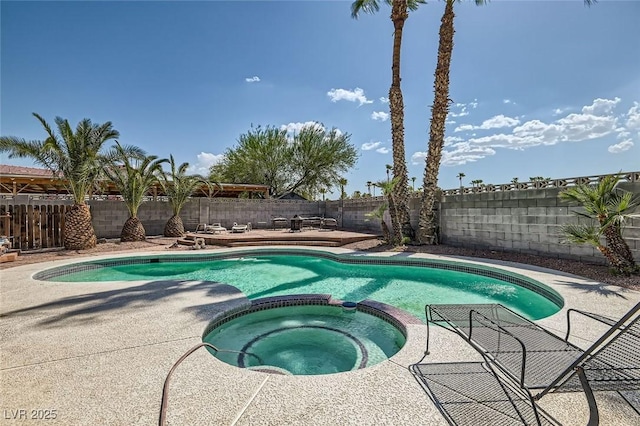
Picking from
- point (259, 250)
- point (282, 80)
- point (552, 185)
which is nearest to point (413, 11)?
point (282, 80)

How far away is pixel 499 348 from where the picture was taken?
268 cm

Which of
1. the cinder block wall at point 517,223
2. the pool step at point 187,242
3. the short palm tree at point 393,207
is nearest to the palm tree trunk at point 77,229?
the pool step at point 187,242

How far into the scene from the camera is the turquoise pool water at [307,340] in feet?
12.3

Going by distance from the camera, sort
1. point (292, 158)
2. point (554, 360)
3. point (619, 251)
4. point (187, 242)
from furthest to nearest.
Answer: point (292, 158), point (187, 242), point (619, 251), point (554, 360)

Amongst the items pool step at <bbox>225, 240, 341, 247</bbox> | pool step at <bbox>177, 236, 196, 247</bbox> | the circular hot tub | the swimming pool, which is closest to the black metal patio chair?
the circular hot tub

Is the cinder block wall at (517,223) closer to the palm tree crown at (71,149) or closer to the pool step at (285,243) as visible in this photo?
the pool step at (285,243)

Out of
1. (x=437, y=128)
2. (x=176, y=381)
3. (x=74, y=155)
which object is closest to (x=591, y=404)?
(x=176, y=381)

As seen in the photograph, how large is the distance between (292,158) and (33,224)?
1799cm

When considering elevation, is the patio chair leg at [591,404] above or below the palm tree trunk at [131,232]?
below

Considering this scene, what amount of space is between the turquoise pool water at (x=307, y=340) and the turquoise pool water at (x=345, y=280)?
112cm

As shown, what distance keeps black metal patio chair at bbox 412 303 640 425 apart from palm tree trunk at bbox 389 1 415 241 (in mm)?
8572

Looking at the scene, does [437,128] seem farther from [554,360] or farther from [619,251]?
[554,360]

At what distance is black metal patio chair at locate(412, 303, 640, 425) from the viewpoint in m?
1.82

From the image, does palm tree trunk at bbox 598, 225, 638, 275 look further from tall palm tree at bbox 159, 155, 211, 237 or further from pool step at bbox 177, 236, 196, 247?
tall palm tree at bbox 159, 155, 211, 237
